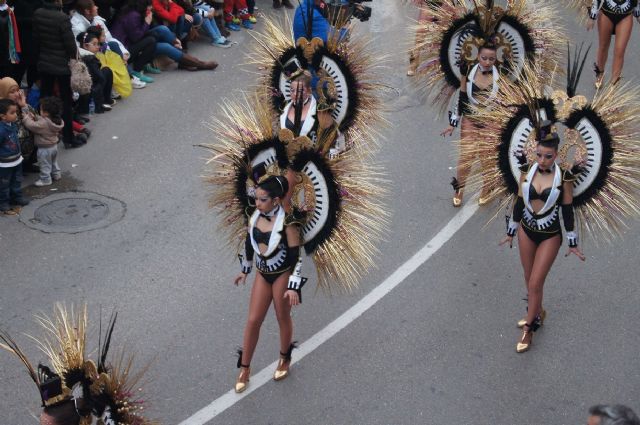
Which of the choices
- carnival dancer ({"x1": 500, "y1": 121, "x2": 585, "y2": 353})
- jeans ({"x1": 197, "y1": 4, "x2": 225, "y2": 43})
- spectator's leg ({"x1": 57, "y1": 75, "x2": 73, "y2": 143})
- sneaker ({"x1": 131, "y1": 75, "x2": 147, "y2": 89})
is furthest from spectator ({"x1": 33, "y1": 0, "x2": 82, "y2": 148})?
carnival dancer ({"x1": 500, "y1": 121, "x2": 585, "y2": 353})

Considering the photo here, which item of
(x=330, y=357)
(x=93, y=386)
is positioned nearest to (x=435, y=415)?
(x=330, y=357)

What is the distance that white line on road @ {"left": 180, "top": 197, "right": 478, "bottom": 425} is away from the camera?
625 cm

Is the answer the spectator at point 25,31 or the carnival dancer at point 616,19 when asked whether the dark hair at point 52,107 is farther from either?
the carnival dancer at point 616,19

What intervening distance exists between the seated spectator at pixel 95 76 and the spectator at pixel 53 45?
0.68 metres

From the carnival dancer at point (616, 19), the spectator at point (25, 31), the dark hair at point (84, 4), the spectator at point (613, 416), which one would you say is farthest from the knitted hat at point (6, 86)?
the spectator at point (613, 416)

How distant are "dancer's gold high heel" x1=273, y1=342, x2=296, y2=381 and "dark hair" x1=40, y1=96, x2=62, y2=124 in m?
3.78

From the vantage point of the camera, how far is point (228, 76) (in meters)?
12.1

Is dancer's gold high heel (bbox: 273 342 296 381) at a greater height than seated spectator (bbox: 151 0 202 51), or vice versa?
seated spectator (bbox: 151 0 202 51)

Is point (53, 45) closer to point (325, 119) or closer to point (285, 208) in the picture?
point (325, 119)

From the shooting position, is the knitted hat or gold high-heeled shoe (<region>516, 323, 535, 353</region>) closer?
gold high-heeled shoe (<region>516, 323, 535, 353</region>)

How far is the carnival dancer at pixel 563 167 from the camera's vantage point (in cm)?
654

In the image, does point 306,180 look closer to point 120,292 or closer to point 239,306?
point 239,306

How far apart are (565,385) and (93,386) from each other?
10.8 feet

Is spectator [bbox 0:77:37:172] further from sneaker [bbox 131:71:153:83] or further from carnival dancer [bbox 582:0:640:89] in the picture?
carnival dancer [bbox 582:0:640:89]
